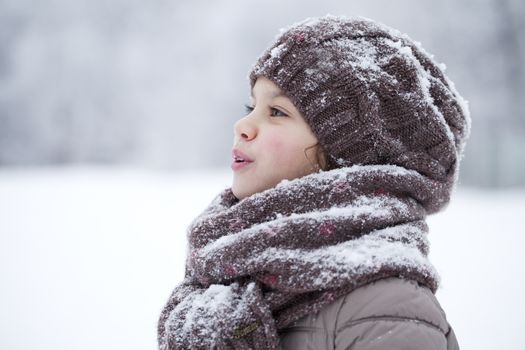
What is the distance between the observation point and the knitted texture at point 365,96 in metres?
0.74

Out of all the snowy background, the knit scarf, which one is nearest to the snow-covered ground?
the snowy background

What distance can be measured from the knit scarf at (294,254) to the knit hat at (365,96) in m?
0.05

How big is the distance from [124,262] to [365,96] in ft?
8.64

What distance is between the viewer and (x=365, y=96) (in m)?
0.73

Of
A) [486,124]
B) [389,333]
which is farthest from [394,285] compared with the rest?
[486,124]

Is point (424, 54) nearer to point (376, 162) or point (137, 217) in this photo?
point (376, 162)

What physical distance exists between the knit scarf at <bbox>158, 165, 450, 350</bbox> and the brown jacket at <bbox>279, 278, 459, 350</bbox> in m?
0.02

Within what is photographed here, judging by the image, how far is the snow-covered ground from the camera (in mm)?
2152

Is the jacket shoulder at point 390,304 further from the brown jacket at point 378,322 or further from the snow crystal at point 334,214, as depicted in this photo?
the snow crystal at point 334,214

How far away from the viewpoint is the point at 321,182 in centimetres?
69

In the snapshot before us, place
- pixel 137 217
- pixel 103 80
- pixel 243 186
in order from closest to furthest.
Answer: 1. pixel 243 186
2. pixel 137 217
3. pixel 103 80

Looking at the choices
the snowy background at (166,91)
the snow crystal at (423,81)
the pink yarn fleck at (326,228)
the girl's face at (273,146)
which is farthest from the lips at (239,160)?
the snowy background at (166,91)

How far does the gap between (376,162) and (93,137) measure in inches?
248

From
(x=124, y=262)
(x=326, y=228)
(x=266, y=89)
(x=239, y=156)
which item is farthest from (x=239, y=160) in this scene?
(x=124, y=262)
